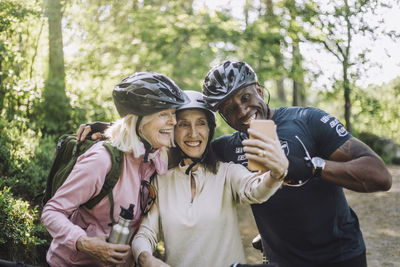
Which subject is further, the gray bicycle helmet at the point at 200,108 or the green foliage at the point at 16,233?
the green foliage at the point at 16,233

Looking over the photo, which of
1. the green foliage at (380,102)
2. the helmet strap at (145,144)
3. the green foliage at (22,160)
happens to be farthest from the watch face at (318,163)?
the green foliage at (380,102)

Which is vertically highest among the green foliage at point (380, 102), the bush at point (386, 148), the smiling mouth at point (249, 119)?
the smiling mouth at point (249, 119)

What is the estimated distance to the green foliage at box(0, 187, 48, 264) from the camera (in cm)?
406

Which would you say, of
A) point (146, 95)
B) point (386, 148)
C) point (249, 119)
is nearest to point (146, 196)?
point (146, 95)

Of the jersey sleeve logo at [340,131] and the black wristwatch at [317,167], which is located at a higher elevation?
the jersey sleeve logo at [340,131]

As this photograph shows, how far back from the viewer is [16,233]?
13.5 feet

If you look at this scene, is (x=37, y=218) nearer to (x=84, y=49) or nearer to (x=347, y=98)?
(x=84, y=49)

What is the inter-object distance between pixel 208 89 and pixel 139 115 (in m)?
0.72

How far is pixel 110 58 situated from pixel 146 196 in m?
7.88

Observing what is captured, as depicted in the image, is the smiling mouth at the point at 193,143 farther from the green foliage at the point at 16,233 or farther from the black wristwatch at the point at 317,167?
the green foliage at the point at 16,233

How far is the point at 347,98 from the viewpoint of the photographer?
10.7 meters

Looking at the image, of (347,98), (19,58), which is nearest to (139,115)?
(19,58)

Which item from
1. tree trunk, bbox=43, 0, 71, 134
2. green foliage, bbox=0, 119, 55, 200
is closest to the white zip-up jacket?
green foliage, bbox=0, 119, 55, 200

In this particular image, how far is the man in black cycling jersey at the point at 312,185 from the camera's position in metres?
2.81
